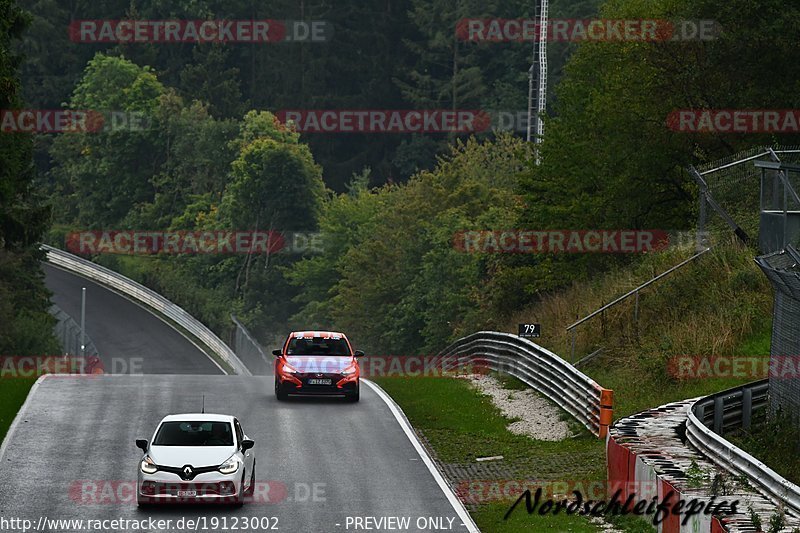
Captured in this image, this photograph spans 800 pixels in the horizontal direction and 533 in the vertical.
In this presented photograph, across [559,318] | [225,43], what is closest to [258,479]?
[559,318]

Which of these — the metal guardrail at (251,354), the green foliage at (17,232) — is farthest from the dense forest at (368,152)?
the metal guardrail at (251,354)

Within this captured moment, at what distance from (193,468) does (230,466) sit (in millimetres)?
550

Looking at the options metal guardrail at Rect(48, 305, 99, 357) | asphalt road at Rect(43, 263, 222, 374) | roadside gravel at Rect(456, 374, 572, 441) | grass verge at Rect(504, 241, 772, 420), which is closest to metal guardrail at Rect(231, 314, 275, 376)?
asphalt road at Rect(43, 263, 222, 374)

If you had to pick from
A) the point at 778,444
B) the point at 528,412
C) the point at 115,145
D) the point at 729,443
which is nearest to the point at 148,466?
the point at 729,443

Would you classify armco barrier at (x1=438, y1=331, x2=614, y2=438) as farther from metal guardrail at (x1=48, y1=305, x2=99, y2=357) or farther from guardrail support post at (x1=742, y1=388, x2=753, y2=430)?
metal guardrail at (x1=48, y1=305, x2=99, y2=357)

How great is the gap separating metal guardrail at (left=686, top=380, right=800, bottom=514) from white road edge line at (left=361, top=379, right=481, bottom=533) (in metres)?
3.65

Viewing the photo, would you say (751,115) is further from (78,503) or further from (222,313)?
(222,313)

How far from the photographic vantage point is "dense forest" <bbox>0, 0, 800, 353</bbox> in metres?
41.4

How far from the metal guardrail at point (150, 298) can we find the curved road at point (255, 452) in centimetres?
3373

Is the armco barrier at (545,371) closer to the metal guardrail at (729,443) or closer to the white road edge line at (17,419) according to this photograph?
the metal guardrail at (729,443)

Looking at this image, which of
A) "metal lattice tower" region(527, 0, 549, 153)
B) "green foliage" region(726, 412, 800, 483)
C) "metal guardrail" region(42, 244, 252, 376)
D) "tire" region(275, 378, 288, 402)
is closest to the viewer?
"green foliage" region(726, 412, 800, 483)

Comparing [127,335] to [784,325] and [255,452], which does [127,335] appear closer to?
[255,452]

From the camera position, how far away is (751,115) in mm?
40062

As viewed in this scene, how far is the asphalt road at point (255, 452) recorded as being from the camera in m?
19.8
